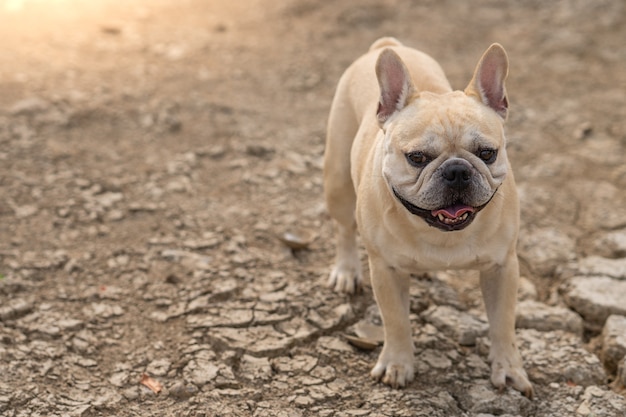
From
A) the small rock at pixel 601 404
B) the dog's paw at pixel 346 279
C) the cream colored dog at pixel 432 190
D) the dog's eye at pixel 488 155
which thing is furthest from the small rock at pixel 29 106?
the small rock at pixel 601 404

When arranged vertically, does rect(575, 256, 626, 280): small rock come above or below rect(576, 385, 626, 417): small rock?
above

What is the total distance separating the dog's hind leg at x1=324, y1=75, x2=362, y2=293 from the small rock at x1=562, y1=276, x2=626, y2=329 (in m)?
1.17

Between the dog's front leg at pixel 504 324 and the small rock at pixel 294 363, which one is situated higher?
the dog's front leg at pixel 504 324

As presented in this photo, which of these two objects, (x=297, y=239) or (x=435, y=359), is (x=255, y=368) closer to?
(x=435, y=359)

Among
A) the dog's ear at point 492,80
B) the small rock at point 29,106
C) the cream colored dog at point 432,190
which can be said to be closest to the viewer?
the cream colored dog at point 432,190

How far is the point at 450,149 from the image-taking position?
3637mm

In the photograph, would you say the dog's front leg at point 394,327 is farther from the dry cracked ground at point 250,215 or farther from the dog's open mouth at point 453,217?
the dog's open mouth at point 453,217

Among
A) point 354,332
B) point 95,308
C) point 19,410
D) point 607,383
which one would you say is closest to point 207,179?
point 95,308

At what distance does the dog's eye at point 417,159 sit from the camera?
12.0 feet

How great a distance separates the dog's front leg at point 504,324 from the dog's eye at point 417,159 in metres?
0.71

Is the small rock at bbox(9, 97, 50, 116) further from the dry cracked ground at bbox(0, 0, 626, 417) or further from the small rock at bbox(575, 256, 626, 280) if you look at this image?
the small rock at bbox(575, 256, 626, 280)

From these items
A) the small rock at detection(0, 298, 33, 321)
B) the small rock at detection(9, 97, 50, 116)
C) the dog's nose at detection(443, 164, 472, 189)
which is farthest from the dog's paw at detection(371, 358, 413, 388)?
the small rock at detection(9, 97, 50, 116)

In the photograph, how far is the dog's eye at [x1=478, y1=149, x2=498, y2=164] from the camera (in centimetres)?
364

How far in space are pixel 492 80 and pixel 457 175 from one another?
22.3 inches
